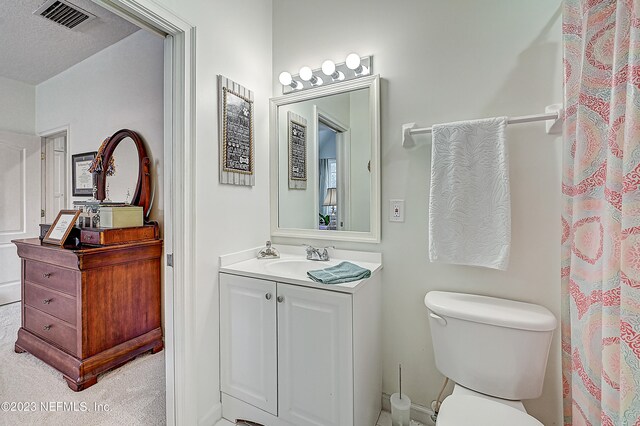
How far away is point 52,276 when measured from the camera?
78.1 inches

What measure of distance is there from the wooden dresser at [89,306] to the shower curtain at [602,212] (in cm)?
249

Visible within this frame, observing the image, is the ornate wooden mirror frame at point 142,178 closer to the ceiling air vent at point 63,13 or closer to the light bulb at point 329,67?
the ceiling air vent at point 63,13

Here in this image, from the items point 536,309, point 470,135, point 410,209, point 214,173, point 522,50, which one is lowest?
point 536,309

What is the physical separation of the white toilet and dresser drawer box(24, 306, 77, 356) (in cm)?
225

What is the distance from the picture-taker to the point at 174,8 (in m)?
1.33

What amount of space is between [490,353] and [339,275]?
70 centimetres

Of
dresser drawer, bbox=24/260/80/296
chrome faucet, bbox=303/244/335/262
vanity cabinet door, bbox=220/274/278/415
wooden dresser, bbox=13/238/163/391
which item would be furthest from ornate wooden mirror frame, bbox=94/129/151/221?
chrome faucet, bbox=303/244/335/262

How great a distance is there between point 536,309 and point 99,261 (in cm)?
251

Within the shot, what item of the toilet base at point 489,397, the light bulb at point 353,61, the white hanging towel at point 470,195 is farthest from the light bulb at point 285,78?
the toilet base at point 489,397

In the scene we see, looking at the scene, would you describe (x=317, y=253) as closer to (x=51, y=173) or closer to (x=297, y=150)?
(x=297, y=150)

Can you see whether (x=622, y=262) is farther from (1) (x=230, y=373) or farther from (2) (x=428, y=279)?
(1) (x=230, y=373)

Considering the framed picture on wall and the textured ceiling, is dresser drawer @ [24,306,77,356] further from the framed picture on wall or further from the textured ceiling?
the textured ceiling

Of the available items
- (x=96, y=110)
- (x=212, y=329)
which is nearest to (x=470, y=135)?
(x=212, y=329)

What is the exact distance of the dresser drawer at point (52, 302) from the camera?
1.88 m
